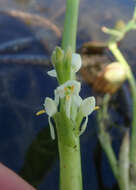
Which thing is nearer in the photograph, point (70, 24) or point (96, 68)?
point (70, 24)

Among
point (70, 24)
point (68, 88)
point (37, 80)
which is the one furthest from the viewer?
point (37, 80)

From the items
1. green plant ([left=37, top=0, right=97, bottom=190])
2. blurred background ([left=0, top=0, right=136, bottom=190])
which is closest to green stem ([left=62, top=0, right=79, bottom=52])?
green plant ([left=37, top=0, right=97, bottom=190])

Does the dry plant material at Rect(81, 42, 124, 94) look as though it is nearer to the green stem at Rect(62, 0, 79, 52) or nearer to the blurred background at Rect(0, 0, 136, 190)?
the blurred background at Rect(0, 0, 136, 190)

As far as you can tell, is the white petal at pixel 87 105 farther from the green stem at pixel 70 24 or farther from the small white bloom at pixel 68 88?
the green stem at pixel 70 24

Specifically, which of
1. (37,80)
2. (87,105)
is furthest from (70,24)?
(37,80)

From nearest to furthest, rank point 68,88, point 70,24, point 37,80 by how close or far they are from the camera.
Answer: point 68,88
point 70,24
point 37,80

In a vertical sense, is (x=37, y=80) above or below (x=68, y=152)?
above

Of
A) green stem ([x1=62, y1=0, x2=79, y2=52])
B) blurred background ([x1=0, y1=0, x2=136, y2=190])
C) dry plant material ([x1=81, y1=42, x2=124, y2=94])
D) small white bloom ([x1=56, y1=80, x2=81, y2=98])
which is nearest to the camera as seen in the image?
small white bloom ([x1=56, y1=80, x2=81, y2=98])

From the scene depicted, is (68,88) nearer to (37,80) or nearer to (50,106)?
(50,106)

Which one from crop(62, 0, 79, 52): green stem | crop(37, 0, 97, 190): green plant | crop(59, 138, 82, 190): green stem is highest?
crop(62, 0, 79, 52): green stem
